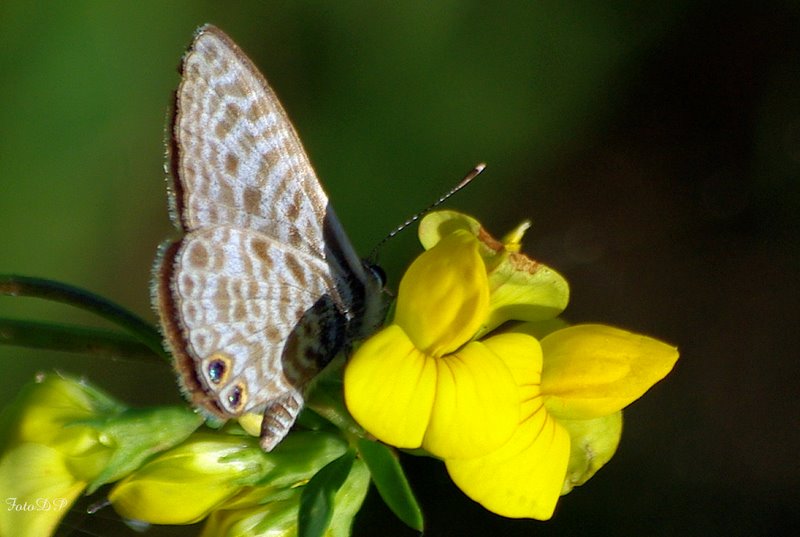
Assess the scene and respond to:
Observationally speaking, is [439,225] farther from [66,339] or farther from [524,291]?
[66,339]

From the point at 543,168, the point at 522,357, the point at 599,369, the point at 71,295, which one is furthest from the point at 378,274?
the point at 543,168

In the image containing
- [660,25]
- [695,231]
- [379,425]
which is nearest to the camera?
[379,425]

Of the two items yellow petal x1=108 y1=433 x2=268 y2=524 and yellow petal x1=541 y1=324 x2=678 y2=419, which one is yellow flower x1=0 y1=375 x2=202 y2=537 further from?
yellow petal x1=541 y1=324 x2=678 y2=419

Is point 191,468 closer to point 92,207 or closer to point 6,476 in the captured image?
point 6,476

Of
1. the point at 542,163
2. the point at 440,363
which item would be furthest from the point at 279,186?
→ the point at 542,163

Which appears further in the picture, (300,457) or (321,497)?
(300,457)

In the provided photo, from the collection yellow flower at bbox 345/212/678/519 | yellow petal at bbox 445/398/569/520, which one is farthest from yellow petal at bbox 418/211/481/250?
yellow petal at bbox 445/398/569/520

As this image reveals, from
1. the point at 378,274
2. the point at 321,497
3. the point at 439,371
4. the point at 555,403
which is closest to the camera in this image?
the point at 321,497

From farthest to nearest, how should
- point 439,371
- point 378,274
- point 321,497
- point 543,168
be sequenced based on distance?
point 543,168 → point 378,274 → point 439,371 → point 321,497
